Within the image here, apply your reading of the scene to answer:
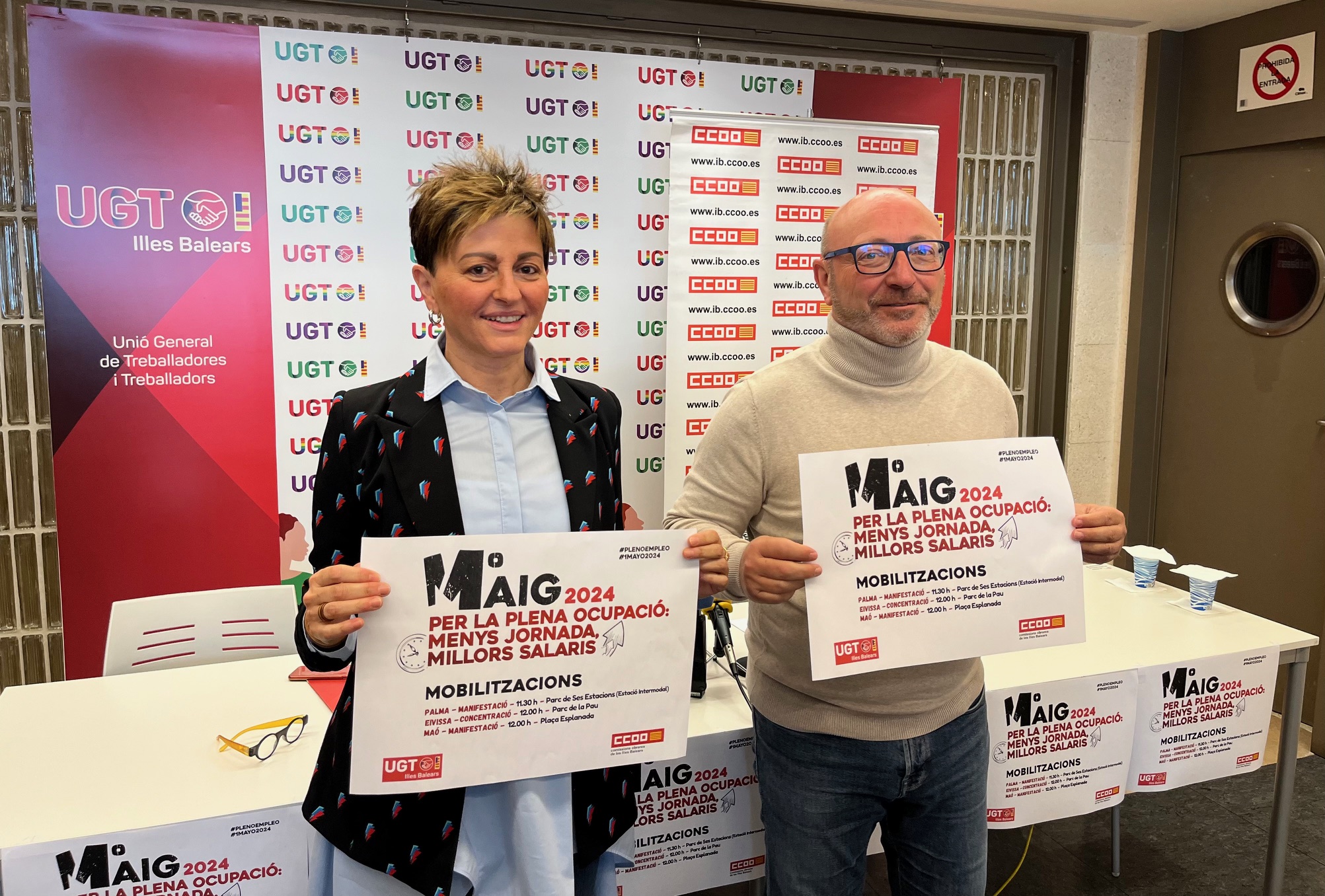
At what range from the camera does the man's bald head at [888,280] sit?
1.56 metres

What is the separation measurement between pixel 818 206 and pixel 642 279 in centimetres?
80

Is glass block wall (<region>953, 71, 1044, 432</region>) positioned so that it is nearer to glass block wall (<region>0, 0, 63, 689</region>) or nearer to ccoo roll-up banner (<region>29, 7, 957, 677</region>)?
ccoo roll-up banner (<region>29, 7, 957, 677</region>)

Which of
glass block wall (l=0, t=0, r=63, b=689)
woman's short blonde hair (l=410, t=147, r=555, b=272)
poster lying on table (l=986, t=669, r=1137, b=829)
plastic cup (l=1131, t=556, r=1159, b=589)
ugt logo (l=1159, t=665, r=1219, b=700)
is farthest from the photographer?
glass block wall (l=0, t=0, r=63, b=689)

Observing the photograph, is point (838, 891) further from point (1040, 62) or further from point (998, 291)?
point (1040, 62)

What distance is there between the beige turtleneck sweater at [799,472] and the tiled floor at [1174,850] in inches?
55.4

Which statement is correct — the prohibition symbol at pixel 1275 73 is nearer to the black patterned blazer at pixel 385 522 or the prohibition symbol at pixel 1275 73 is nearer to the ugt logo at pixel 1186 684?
the ugt logo at pixel 1186 684

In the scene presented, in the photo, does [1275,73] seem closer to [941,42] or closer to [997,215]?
[997,215]

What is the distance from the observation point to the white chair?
2412mm

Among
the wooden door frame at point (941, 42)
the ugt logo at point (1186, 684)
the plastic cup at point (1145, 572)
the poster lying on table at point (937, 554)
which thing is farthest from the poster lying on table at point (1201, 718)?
the wooden door frame at point (941, 42)

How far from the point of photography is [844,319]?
5.26 feet

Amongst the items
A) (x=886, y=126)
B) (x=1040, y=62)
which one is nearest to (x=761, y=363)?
(x=886, y=126)

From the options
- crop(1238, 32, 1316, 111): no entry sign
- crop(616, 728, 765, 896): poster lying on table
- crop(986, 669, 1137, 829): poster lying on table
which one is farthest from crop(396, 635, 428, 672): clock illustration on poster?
crop(1238, 32, 1316, 111): no entry sign

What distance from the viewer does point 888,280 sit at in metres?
1.57

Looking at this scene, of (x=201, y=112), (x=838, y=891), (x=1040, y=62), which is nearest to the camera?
(x=838, y=891)
